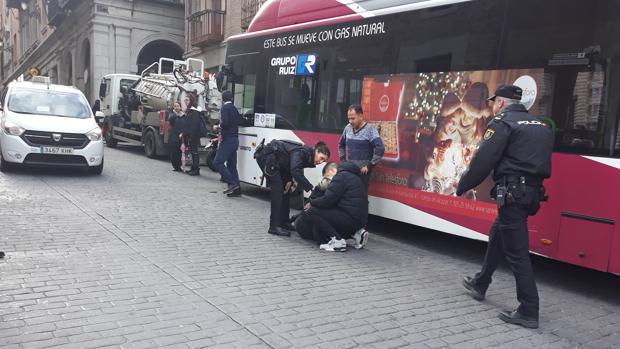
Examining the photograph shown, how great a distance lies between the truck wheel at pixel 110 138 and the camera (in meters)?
18.0

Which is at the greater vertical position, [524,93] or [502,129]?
[524,93]

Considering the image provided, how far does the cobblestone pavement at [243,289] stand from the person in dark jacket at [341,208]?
10.0 inches

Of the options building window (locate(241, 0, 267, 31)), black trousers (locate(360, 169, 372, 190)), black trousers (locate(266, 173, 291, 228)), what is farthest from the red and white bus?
building window (locate(241, 0, 267, 31))

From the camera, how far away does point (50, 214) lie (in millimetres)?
6840

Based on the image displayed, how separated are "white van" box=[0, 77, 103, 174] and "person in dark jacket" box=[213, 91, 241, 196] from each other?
8.92ft

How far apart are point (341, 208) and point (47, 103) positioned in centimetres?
755

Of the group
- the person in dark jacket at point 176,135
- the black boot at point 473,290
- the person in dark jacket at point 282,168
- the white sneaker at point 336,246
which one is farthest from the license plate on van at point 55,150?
the black boot at point 473,290

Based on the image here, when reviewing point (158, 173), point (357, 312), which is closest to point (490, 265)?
point (357, 312)

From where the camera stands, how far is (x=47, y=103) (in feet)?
34.3

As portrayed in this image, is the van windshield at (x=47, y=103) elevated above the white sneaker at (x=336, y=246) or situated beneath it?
elevated above

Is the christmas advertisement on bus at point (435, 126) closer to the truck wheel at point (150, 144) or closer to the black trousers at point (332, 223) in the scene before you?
the black trousers at point (332, 223)

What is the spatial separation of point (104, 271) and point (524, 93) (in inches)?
173

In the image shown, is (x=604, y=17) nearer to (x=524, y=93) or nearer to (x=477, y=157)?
(x=524, y=93)

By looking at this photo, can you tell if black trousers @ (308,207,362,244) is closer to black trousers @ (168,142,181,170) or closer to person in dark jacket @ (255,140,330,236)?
person in dark jacket @ (255,140,330,236)
